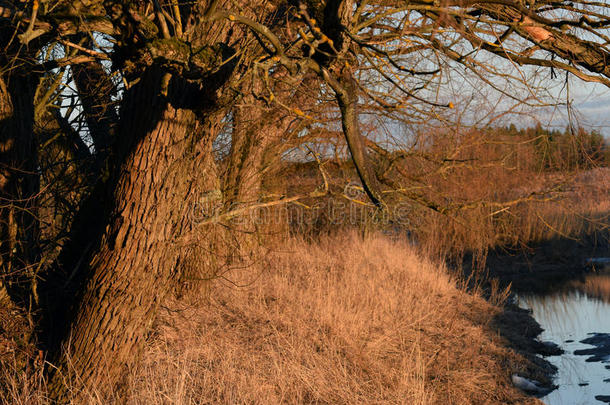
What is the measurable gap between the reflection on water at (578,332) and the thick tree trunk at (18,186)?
5.50 metres

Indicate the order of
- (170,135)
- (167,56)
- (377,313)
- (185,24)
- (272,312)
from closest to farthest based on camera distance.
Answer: (167,56)
(170,135)
(185,24)
(272,312)
(377,313)

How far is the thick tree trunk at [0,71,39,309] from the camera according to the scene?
4.09 m

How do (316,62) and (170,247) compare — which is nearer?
(316,62)

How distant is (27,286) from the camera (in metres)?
4.16

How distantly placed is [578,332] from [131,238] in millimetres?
8071

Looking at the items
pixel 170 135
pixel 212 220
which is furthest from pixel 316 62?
pixel 212 220

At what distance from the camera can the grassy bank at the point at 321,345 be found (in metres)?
4.23

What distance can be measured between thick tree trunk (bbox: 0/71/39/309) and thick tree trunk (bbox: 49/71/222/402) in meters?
0.62

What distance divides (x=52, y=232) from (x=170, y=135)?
2032 millimetres

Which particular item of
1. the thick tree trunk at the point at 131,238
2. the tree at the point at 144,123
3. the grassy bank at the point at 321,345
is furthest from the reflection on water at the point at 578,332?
the thick tree trunk at the point at 131,238

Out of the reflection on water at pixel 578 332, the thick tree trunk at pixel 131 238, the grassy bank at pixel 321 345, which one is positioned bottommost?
the reflection on water at pixel 578 332

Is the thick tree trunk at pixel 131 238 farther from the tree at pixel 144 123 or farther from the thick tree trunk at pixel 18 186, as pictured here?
the thick tree trunk at pixel 18 186

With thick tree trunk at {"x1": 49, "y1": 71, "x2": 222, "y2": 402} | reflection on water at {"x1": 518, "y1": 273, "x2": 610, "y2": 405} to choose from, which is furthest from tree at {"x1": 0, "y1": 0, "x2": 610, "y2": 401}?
reflection on water at {"x1": 518, "y1": 273, "x2": 610, "y2": 405}

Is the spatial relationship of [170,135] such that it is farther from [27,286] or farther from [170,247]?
[27,286]
